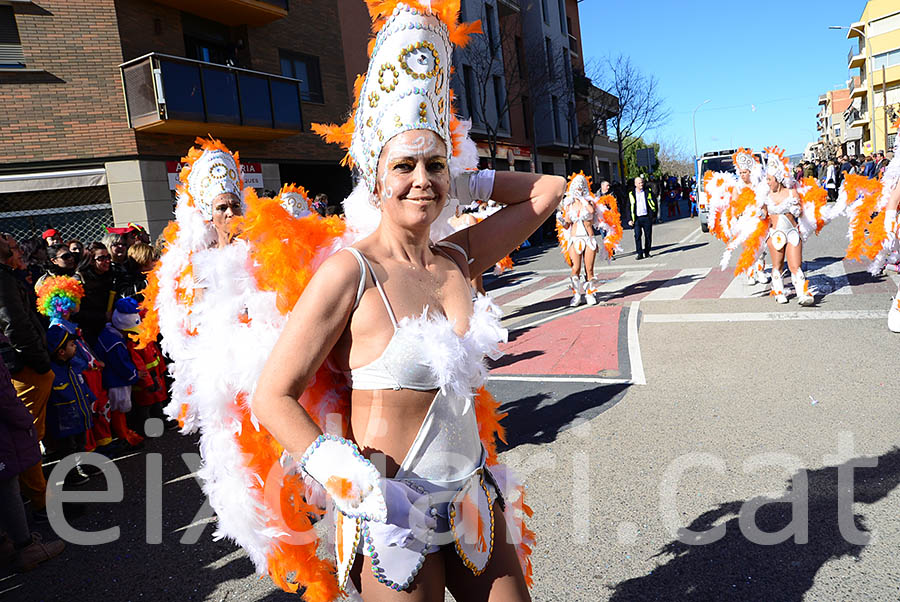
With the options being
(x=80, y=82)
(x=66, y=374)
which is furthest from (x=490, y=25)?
(x=66, y=374)

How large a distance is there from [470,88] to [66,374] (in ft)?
78.7

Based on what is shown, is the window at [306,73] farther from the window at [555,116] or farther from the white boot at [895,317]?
the window at [555,116]

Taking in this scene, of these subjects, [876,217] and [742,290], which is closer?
[876,217]

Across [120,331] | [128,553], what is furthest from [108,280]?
[128,553]

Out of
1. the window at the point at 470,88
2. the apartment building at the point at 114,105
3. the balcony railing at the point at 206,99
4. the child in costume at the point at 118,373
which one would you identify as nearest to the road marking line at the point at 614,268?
the balcony railing at the point at 206,99

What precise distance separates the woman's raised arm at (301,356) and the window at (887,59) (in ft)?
220

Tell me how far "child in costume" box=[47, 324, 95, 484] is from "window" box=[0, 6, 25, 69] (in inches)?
431

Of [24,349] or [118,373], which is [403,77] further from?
[118,373]

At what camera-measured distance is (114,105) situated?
13.7 metres

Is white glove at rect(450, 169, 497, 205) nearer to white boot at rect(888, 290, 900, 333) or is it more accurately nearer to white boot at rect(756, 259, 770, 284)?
white boot at rect(888, 290, 900, 333)

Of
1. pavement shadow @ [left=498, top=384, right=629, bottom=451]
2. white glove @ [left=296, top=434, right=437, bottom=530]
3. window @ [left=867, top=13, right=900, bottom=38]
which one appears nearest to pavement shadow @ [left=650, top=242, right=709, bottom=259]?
pavement shadow @ [left=498, top=384, right=629, bottom=451]

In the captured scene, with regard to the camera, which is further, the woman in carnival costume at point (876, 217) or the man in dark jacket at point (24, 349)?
the woman in carnival costume at point (876, 217)

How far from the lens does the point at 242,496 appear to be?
209cm

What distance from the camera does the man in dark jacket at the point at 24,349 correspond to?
Result: 3.91m
